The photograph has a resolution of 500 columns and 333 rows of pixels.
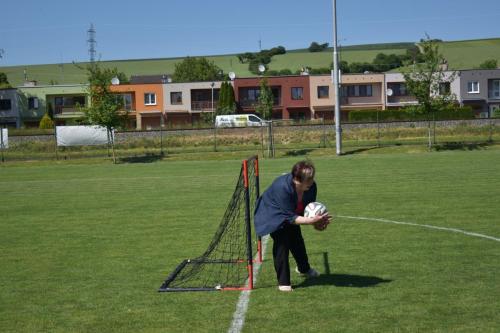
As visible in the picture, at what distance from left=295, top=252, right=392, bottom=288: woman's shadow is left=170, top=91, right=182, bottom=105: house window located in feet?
246

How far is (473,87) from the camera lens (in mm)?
81250

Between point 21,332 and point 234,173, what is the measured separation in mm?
20716

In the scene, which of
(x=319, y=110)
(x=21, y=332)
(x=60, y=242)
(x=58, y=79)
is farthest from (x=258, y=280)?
(x=58, y=79)

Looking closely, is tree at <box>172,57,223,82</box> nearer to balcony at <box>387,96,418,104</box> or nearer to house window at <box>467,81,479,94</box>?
balcony at <box>387,96,418,104</box>

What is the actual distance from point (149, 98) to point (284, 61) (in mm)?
69514

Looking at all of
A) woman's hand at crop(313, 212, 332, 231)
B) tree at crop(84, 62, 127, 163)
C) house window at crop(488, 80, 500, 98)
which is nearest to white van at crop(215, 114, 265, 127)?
tree at crop(84, 62, 127, 163)

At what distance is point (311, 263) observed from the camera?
9766mm

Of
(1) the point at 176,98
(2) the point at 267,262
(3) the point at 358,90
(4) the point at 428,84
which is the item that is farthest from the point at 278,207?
(3) the point at 358,90

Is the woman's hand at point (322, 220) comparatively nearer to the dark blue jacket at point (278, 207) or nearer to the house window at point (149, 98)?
the dark blue jacket at point (278, 207)

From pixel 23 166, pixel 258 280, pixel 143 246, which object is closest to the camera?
pixel 258 280

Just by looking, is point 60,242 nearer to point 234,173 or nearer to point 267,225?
point 267,225

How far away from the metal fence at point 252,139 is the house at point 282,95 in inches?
1184

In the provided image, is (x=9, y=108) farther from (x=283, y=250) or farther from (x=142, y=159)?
(x=283, y=250)

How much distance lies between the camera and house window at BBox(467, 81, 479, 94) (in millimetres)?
81000
